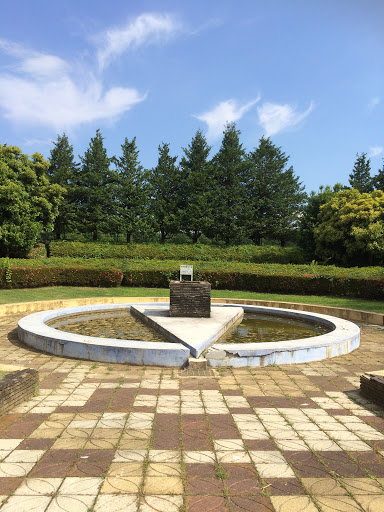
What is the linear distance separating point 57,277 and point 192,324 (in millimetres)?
10105

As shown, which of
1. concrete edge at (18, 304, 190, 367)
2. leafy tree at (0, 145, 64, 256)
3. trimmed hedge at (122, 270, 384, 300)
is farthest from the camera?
leafy tree at (0, 145, 64, 256)

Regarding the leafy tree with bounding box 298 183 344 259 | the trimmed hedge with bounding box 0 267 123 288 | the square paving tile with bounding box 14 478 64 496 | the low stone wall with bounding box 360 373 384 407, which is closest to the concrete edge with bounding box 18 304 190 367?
the low stone wall with bounding box 360 373 384 407

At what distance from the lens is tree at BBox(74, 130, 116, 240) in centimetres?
3288

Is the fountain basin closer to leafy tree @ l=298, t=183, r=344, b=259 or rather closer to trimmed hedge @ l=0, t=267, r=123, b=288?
trimmed hedge @ l=0, t=267, r=123, b=288

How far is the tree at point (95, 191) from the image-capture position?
3288 centimetres

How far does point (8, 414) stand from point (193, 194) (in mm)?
30837

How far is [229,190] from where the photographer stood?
114ft

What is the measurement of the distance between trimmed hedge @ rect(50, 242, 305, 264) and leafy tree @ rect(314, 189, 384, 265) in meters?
3.18

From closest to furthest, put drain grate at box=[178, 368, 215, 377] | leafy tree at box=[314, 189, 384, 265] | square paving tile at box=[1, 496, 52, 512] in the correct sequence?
square paving tile at box=[1, 496, 52, 512]
drain grate at box=[178, 368, 215, 377]
leafy tree at box=[314, 189, 384, 265]

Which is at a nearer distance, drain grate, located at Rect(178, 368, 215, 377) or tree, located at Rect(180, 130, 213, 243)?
drain grate, located at Rect(178, 368, 215, 377)

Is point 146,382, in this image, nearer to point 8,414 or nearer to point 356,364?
point 8,414

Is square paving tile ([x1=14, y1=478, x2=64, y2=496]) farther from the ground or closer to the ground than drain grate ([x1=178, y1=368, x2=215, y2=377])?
farther from the ground

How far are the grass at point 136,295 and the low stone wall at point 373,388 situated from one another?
838 cm

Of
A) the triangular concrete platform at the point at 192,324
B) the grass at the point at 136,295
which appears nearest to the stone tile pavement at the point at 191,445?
the triangular concrete platform at the point at 192,324
